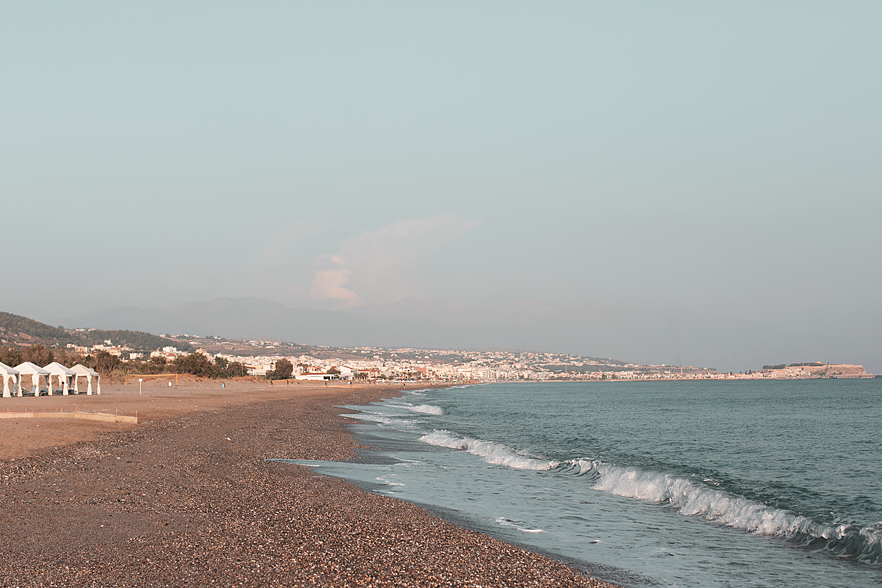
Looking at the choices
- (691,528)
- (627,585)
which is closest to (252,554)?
(627,585)

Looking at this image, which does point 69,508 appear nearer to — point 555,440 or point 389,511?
point 389,511

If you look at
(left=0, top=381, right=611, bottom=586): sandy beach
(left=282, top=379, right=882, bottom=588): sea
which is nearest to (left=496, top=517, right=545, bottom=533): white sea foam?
(left=282, top=379, right=882, bottom=588): sea

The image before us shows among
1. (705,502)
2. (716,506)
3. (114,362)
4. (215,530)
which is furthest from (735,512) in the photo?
(114,362)

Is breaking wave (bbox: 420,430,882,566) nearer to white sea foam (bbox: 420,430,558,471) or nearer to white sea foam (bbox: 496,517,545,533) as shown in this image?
white sea foam (bbox: 420,430,558,471)

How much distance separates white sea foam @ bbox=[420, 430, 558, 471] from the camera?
25250mm

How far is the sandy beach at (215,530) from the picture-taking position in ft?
29.7

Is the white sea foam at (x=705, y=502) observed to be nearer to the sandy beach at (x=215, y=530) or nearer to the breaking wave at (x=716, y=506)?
the breaking wave at (x=716, y=506)

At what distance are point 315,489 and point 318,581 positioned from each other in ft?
26.3

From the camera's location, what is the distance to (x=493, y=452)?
2820 cm

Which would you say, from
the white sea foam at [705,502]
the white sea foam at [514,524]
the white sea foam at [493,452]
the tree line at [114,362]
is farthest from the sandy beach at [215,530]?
the tree line at [114,362]

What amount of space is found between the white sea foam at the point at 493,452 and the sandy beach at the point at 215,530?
9526mm

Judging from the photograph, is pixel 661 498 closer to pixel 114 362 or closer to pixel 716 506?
pixel 716 506

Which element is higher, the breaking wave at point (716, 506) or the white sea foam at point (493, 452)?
the breaking wave at point (716, 506)

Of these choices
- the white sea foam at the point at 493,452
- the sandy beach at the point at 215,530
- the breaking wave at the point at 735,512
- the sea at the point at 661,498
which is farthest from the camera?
the white sea foam at the point at 493,452
